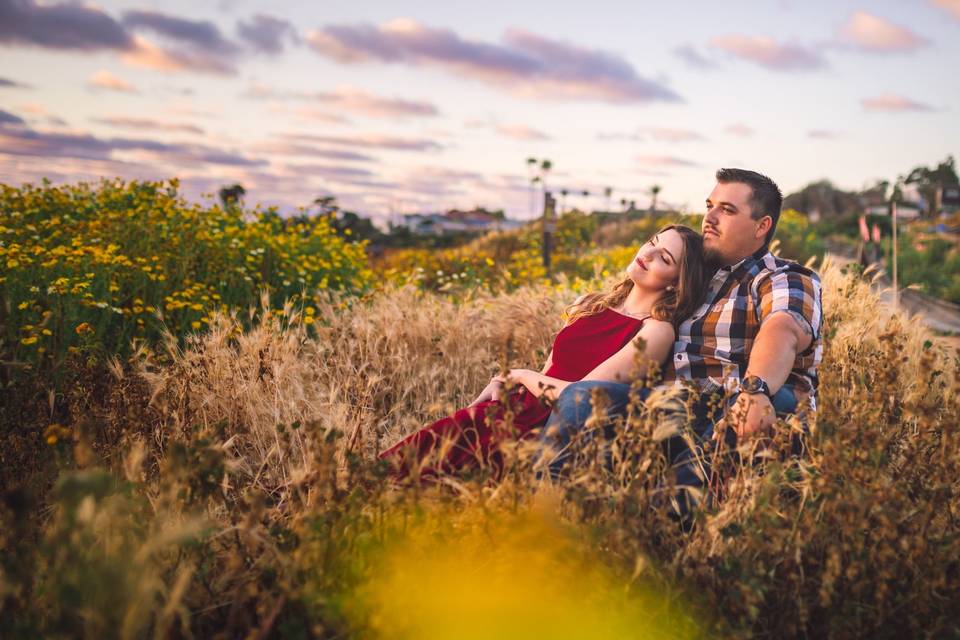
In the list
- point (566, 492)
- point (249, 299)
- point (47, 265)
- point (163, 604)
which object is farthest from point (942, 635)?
point (249, 299)

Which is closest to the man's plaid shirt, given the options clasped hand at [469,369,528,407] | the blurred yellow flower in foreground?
clasped hand at [469,369,528,407]

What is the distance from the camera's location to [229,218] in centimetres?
876

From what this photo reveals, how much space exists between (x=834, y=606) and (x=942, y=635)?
322 millimetres

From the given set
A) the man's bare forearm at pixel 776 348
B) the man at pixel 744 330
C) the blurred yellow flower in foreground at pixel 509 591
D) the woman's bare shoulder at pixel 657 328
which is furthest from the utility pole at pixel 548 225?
the blurred yellow flower in foreground at pixel 509 591

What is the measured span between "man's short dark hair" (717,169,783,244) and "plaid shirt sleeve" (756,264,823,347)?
0.32 meters

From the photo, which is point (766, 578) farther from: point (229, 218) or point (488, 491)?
point (229, 218)

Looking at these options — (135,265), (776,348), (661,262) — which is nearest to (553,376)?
(661,262)

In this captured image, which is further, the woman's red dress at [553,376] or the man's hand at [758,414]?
the woman's red dress at [553,376]

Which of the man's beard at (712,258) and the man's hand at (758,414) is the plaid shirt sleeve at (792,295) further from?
the man's hand at (758,414)

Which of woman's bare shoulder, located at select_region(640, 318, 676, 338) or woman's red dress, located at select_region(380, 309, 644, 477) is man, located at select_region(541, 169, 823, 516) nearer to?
woman's bare shoulder, located at select_region(640, 318, 676, 338)

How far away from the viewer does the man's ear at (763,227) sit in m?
3.57

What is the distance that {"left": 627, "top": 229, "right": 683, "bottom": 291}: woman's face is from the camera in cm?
358

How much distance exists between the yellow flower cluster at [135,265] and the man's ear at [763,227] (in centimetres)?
369

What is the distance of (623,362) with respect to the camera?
128 inches
